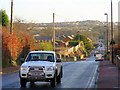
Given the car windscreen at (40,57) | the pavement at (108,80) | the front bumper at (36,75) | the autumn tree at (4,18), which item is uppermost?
the autumn tree at (4,18)

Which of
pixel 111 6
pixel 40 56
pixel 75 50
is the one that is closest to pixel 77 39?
pixel 75 50

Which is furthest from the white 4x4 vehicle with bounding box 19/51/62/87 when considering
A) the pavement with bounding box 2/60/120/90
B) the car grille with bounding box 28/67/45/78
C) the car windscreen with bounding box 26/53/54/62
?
the pavement with bounding box 2/60/120/90

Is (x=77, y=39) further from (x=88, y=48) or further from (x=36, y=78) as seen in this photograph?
(x=36, y=78)

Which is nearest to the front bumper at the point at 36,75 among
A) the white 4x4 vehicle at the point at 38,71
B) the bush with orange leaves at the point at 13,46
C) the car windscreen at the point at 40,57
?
the white 4x4 vehicle at the point at 38,71

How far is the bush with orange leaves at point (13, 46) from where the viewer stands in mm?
43213

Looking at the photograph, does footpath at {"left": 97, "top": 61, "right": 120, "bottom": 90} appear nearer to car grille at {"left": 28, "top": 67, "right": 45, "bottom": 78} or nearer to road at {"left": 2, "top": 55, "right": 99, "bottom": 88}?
road at {"left": 2, "top": 55, "right": 99, "bottom": 88}

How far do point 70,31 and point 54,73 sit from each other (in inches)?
6934

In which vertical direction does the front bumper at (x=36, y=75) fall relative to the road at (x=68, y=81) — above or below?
above

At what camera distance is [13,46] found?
147 ft

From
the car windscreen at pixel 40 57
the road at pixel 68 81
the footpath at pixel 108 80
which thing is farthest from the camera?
the car windscreen at pixel 40 57

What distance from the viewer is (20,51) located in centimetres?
4912

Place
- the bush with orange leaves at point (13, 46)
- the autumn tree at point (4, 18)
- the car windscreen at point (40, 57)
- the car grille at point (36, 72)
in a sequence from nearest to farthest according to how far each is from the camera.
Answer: the car grille at point (36, 72)
the car windscreen at point (40, 57)
the bush with orange leaves at point (13, 46)
the autumn tree at point (4, 18)

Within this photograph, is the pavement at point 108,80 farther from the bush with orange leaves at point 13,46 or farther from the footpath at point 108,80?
the bush with orange leaves at point 13,46

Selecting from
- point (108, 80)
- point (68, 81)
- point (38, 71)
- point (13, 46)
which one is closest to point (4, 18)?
point (13, 46)
